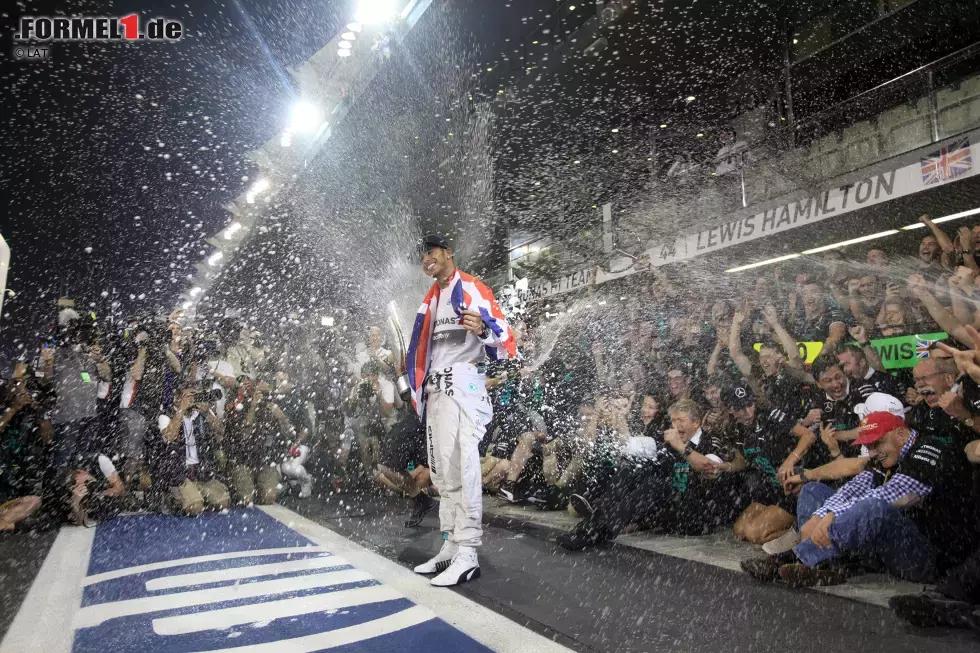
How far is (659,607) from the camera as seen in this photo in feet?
8.42

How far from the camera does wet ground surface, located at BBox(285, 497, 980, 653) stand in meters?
2.15

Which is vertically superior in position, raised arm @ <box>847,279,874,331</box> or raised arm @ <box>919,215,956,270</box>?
raised arm @ <box>919,215,956,270</box>

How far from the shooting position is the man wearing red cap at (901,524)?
2801mm

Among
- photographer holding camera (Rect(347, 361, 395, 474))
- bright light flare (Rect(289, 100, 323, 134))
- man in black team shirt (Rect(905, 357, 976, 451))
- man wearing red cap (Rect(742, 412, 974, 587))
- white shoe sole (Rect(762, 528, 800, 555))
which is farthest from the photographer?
bright light flare (Rect(289, 100, 323, 134))

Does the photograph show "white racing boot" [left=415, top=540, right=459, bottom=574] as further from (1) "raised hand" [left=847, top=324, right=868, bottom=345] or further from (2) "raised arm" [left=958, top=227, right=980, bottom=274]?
(2) "raised arm" [left=958, top=227, right=980, bottom=274]

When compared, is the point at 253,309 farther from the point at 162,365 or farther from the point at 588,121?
the point at 588,121

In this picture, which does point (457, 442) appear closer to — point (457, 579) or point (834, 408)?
point (457, 579)

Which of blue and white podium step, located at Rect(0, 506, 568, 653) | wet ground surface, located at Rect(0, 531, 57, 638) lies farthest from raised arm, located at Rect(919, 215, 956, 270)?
wet ground surface, located at Rect(0, 531, 57, 638)

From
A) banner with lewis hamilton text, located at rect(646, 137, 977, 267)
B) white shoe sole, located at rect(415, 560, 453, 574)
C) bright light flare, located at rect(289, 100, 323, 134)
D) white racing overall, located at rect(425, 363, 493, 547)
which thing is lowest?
white shoe sole, located at rect(415, 560, 453, 574)

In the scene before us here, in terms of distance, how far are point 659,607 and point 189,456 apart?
496 centimetres

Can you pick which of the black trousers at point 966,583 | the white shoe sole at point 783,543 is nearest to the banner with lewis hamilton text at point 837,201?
the white shoe sole at point 783,543

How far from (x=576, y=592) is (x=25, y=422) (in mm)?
5064

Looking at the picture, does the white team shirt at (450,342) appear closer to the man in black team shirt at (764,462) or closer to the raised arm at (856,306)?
the man in black team shirt at (764,462)

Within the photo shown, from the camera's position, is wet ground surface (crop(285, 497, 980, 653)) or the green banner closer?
wet ground surface (crop(285, 497, 980, 653))
